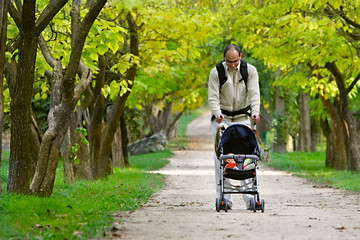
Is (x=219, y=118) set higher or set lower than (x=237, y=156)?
higher

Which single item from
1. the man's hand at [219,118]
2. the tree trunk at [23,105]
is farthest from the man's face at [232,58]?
the tree trunk at [23,105]

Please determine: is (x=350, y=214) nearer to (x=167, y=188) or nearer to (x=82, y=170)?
(x=167, y=188)

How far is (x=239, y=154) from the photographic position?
33.6 feet

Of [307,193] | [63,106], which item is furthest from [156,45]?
[63,106]

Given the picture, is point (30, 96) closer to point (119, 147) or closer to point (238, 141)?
point (238, 141)

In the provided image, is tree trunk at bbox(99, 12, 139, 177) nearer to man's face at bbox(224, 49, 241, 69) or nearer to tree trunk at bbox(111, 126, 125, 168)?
tree trunk at bbox(111, 126, 125, 168)

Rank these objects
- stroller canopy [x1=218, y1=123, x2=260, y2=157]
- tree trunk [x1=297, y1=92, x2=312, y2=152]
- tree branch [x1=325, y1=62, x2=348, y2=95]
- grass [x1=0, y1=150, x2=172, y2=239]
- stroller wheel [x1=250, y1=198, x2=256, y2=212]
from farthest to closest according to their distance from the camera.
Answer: tree trunk [x1=297, y1=92, x2=312, y2=152]
tree branch [x1=325, y1=62, x2=348, y2=95]
stroller wheel [x1=250, y1=198, x2=256, y2=212]
stroller canopy [x1=218, y1=123, x2=260, y2=157]
grass [x1=0, y1=150, x2=172, y2=239]

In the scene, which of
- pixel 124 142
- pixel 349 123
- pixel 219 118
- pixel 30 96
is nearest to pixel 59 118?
pixel 30 96

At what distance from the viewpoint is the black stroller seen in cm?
1003

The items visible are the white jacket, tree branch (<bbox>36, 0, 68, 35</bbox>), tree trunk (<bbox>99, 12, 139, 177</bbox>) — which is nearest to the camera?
the white jacket

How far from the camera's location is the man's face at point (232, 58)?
10.3 metres

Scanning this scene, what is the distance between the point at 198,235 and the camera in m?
7.65

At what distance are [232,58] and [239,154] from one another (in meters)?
1.39

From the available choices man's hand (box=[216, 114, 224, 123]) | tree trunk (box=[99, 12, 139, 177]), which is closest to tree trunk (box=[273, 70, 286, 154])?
tree trunk (box=[99, 12, 139, 177])
